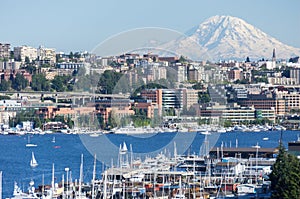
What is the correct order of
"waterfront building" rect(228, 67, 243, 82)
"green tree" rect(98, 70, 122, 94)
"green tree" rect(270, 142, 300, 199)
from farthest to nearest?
"waterfront building" rect(228, 67, 243, 82)
"green tree" rect(98, 70, 122, 94)
"green tree" rect(270, 142, 300, 199)

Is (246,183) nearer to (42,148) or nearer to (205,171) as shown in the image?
(205,171)

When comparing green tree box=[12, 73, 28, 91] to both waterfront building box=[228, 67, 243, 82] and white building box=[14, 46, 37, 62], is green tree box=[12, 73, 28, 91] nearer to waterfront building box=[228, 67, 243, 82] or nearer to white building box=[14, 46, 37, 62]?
white building box=[14, 46, 37, 62]

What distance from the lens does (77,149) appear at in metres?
22.0

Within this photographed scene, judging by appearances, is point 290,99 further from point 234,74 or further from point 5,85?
point 5,85

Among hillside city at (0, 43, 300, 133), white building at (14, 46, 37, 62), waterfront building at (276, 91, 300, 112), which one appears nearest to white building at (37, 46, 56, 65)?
white building at (14, 46, 37, 62)

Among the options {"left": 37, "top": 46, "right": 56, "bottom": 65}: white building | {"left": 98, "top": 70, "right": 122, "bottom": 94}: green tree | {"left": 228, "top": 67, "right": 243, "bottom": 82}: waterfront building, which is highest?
{"left": 37, "top": 46, "right": 56, "bottom": 65}: white building

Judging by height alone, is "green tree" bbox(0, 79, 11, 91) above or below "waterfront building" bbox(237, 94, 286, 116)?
above

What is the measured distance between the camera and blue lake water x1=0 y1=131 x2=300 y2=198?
1625 centimetres

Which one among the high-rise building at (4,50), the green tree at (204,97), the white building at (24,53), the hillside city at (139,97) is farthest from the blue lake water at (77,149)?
the high-rise building at (4,50)

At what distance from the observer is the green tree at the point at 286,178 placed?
34.8 feet

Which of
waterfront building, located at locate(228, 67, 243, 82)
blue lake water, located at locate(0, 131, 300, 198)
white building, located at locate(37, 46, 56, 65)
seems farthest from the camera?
white building, located at locate(37, 46, 56, 65)

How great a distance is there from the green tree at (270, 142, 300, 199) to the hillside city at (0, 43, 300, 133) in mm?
14792

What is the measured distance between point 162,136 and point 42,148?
3189mm

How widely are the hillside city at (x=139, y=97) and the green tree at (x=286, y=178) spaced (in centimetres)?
1479
